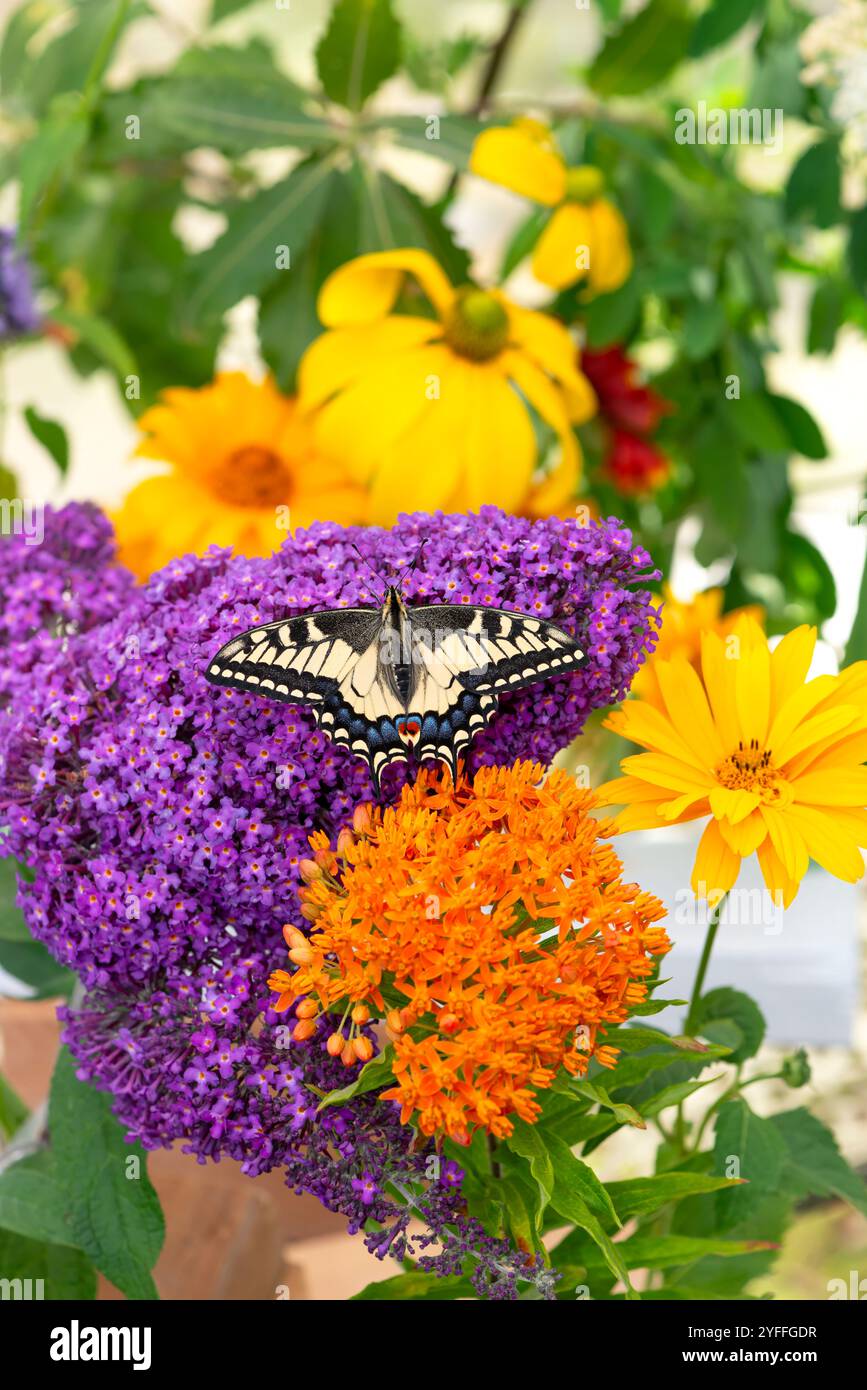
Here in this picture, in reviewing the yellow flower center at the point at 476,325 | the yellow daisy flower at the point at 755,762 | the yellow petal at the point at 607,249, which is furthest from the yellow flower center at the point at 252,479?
the yellow daisy flower at the point at 755,762

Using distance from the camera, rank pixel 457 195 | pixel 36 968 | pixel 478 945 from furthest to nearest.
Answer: pixel 457 195
pixel 36 968
pixel 478 945

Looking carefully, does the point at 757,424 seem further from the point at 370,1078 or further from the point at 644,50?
the point at 370,1078

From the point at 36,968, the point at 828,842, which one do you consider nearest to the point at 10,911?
the point at 36,968

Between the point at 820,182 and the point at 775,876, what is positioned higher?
the point at 820,182

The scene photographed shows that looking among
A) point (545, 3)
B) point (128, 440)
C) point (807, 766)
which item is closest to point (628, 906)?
point (807, 766)

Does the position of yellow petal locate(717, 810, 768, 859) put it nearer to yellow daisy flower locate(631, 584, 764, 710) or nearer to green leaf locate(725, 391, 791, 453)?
yellow daisy flower locate(631, 584, 764, 710)

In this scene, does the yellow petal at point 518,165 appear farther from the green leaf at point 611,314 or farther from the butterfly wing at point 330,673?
the butterfly wing at point 330,673
